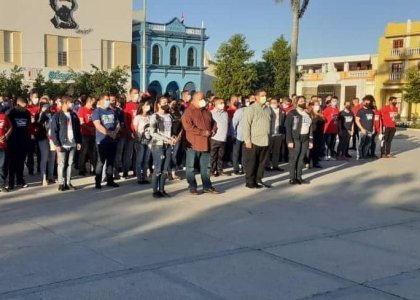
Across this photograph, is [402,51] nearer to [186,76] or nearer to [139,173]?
[186,76]

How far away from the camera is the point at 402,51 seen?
56562mm

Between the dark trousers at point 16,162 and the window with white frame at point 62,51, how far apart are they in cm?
3328

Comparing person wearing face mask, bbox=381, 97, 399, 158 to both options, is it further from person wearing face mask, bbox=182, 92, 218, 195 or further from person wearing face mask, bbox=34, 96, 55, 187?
person wearing face mask, bbox=34, 96, 55, 187

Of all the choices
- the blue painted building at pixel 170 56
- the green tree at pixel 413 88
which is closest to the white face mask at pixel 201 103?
the blue painted building at pixel 170 56

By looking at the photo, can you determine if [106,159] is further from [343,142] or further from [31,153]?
[343,142]

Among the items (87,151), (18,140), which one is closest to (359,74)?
(87,151)

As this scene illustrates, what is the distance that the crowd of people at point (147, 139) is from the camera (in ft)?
31.7

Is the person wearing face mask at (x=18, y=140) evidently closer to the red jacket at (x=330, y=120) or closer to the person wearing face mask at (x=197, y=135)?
the person wearing face mask at (x=197, y=135)

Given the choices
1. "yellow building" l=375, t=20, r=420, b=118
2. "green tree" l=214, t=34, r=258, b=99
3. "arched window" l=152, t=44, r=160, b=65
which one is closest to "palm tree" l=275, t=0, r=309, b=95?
"green tree" l=214, t=34, r=258, b=99

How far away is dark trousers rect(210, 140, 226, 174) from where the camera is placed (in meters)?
12.0

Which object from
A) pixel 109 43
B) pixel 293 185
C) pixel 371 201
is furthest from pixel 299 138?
pixel 109 43

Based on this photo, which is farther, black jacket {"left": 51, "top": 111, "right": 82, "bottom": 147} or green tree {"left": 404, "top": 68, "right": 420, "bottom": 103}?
green tree {"left": 404, "top": 68, "right": 420, "bottom": 103}

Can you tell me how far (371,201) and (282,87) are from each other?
3847cm

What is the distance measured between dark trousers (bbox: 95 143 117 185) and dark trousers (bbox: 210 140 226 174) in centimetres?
247
